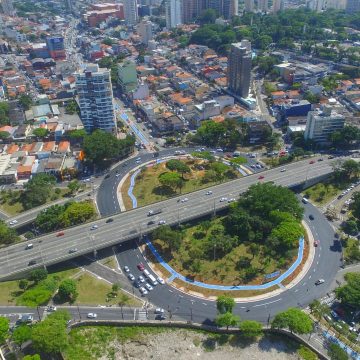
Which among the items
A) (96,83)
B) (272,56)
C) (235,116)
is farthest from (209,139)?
(272,56)

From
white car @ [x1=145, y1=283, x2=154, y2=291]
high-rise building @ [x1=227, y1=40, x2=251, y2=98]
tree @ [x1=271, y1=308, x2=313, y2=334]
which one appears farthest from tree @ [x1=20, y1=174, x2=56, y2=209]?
high-rise building @ [x1=227, y1=40, x2=251, y2=98]

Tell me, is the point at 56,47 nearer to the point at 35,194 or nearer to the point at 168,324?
the point at 35,194

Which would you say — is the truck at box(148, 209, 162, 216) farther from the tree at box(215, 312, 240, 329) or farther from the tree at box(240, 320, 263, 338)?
the tree at box(240, 320, 263, 338)

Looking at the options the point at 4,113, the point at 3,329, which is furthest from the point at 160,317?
the point at 4,113

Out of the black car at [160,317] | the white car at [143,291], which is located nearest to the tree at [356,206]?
the black car at [160,317]

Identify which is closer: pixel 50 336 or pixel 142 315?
pixel 50 336

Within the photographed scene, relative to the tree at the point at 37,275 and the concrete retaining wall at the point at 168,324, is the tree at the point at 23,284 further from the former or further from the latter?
the concrete retaining wall at the point at 168,324
